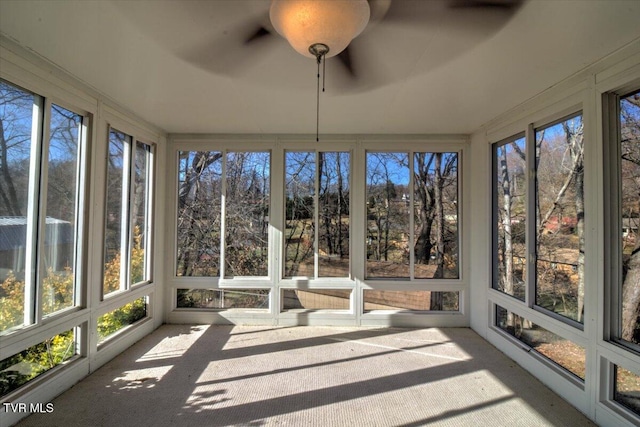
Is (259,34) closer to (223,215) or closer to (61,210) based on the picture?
(61,210)

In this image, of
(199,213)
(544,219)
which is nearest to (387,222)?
(544,219)

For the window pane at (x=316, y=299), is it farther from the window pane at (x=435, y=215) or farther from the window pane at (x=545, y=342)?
the window pane at (x=545, y=342)

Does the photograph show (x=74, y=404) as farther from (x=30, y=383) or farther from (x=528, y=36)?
(x=528, y=36)

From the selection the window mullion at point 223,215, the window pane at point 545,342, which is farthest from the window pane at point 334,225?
the window pane at point 545,342

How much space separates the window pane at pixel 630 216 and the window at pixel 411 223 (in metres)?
1.99

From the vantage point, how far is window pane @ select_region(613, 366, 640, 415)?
200cm

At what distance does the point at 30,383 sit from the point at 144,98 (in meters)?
2.43

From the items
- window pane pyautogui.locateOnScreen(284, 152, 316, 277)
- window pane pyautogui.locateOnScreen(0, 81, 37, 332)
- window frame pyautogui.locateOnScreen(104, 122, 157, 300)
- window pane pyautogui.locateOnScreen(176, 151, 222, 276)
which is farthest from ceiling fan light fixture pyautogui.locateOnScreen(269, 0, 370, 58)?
window pane pyautogui.locateOnScreen(176, 151, 222, 276)

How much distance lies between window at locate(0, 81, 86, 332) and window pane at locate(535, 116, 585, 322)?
4.10 m

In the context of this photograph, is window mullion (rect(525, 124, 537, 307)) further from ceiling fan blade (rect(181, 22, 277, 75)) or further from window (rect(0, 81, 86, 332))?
window (rect(0, 81, 86, 332))

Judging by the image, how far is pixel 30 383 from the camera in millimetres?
2275

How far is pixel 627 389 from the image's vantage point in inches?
81.4

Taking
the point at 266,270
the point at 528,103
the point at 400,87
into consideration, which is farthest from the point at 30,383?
the point at 528,103

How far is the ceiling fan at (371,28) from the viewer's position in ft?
5.16
